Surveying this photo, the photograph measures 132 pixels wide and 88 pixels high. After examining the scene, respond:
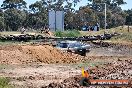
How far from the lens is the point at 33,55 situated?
32562 mm

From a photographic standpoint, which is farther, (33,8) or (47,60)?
(33,8)

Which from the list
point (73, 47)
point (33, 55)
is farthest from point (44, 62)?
point (73, 47)

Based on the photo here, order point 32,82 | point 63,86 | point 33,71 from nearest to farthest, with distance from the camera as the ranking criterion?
point 63,86 → point 32,82 → point 33,71

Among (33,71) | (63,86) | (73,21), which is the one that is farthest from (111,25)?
(63,86)

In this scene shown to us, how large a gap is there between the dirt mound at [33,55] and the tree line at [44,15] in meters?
Answer: 66.7

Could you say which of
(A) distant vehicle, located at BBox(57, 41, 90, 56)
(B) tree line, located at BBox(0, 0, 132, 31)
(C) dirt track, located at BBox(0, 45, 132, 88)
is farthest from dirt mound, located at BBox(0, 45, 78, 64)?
(B) tree line, located at BBox(0, 0, 132, 31)

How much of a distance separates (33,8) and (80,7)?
13454 mm

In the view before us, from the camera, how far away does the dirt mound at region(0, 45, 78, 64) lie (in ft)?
101

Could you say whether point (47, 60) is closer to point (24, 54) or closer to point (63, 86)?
point (24, 54)

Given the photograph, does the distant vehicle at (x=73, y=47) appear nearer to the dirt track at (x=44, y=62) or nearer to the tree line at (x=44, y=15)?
the dirt track at (x=44, y=62)

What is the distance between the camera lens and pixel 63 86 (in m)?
15.6

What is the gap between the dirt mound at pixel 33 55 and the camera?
3072 centimetres

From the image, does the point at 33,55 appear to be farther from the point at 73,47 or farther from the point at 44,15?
the point at 44,15

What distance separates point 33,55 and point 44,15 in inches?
3280
